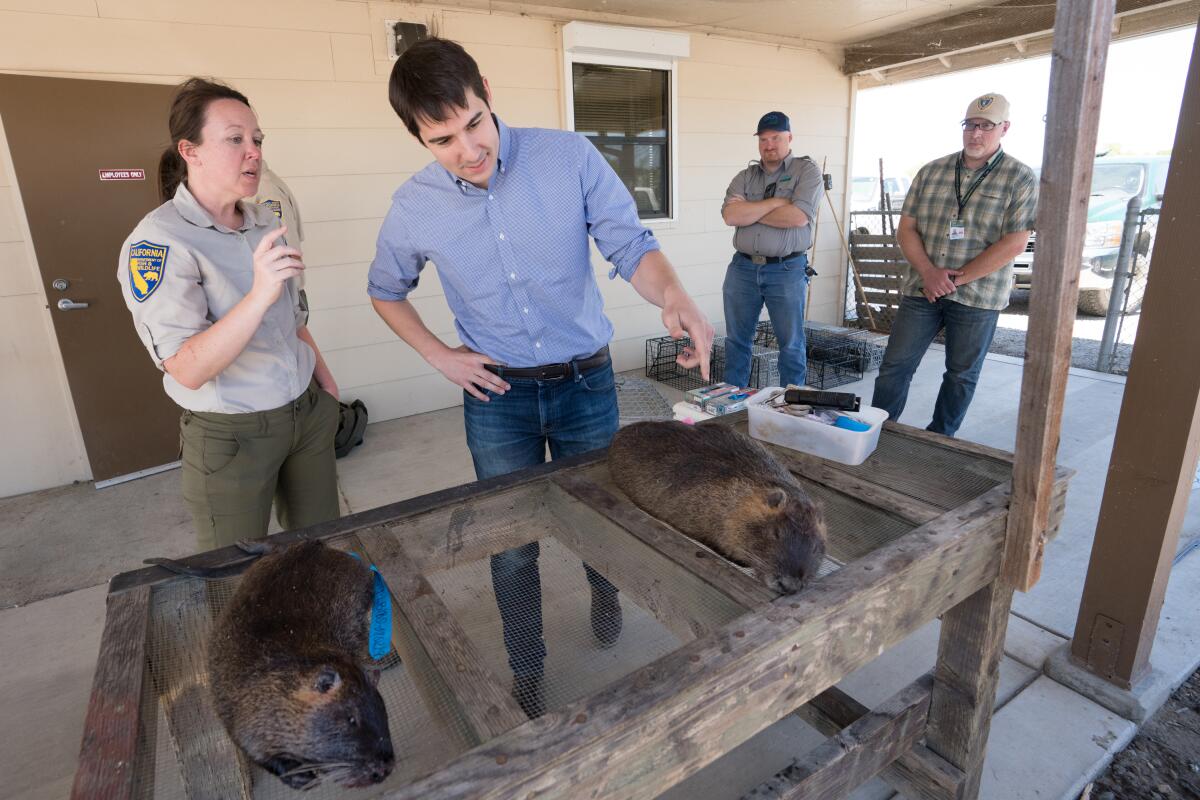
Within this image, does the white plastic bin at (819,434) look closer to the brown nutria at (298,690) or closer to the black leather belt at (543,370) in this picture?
the black leather belt at (543,370)

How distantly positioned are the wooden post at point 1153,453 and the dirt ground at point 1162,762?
17 cm

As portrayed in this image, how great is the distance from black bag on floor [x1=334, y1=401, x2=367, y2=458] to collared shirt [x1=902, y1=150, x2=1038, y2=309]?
4045mm

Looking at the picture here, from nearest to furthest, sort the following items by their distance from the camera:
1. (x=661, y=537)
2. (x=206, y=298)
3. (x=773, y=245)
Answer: (x=661, y=537), (x=206, y=298), (x=773, y=245)

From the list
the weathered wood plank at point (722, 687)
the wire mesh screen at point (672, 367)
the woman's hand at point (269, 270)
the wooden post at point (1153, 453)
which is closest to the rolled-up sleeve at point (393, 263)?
the woman's hand at point (269, 270)

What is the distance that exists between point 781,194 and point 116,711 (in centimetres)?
467

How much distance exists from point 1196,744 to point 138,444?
5.96 metres

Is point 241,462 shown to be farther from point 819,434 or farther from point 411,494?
point 411,494

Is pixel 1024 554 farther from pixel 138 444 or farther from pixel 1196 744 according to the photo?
pixel 138 444

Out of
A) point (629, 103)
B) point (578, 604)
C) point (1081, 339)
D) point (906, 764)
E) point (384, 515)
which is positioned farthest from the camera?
point (1081, 339)

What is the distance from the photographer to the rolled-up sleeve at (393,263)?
7.12 feet

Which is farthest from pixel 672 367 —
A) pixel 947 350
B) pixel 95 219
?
pixel 95 219

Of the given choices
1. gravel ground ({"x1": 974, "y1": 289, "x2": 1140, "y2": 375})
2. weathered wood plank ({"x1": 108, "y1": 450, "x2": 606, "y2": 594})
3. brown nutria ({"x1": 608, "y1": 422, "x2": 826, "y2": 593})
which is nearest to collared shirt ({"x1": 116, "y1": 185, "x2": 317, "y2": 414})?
weathered wood plank ({"x1": 108, "y1": 450, "x2": 606, "y2": 594})

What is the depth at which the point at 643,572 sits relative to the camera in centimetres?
143

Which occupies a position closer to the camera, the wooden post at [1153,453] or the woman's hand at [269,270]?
the woman's hand at [269,270]
